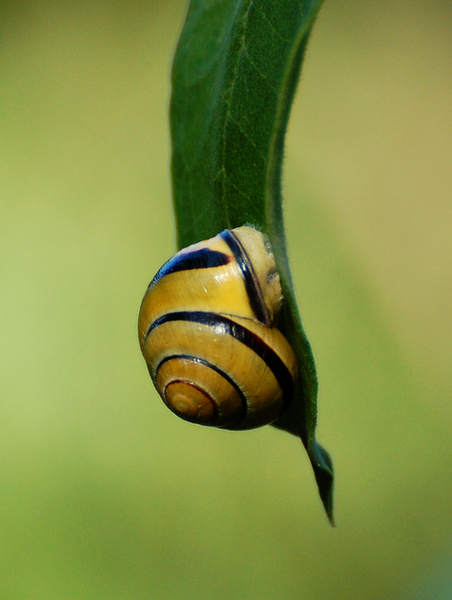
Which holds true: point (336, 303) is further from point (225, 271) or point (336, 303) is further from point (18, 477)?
point (225, 271)

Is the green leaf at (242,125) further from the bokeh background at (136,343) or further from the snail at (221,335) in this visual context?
the bokeh background at (136,343)

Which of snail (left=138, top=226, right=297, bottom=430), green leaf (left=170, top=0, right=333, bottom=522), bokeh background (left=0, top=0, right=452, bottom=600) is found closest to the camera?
green leaf (left=170, top=0, right=333, bottom=522)

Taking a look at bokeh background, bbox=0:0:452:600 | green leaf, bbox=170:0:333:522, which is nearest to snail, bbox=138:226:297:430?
green leaf, bbox=170:0:333:522

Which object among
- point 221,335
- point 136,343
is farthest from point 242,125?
point 136,343

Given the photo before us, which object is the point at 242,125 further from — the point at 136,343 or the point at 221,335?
the point at 136,343

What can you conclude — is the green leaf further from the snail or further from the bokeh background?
the bokeh background

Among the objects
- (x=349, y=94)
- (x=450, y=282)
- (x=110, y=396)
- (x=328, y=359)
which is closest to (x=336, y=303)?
(x=328, y=359)
